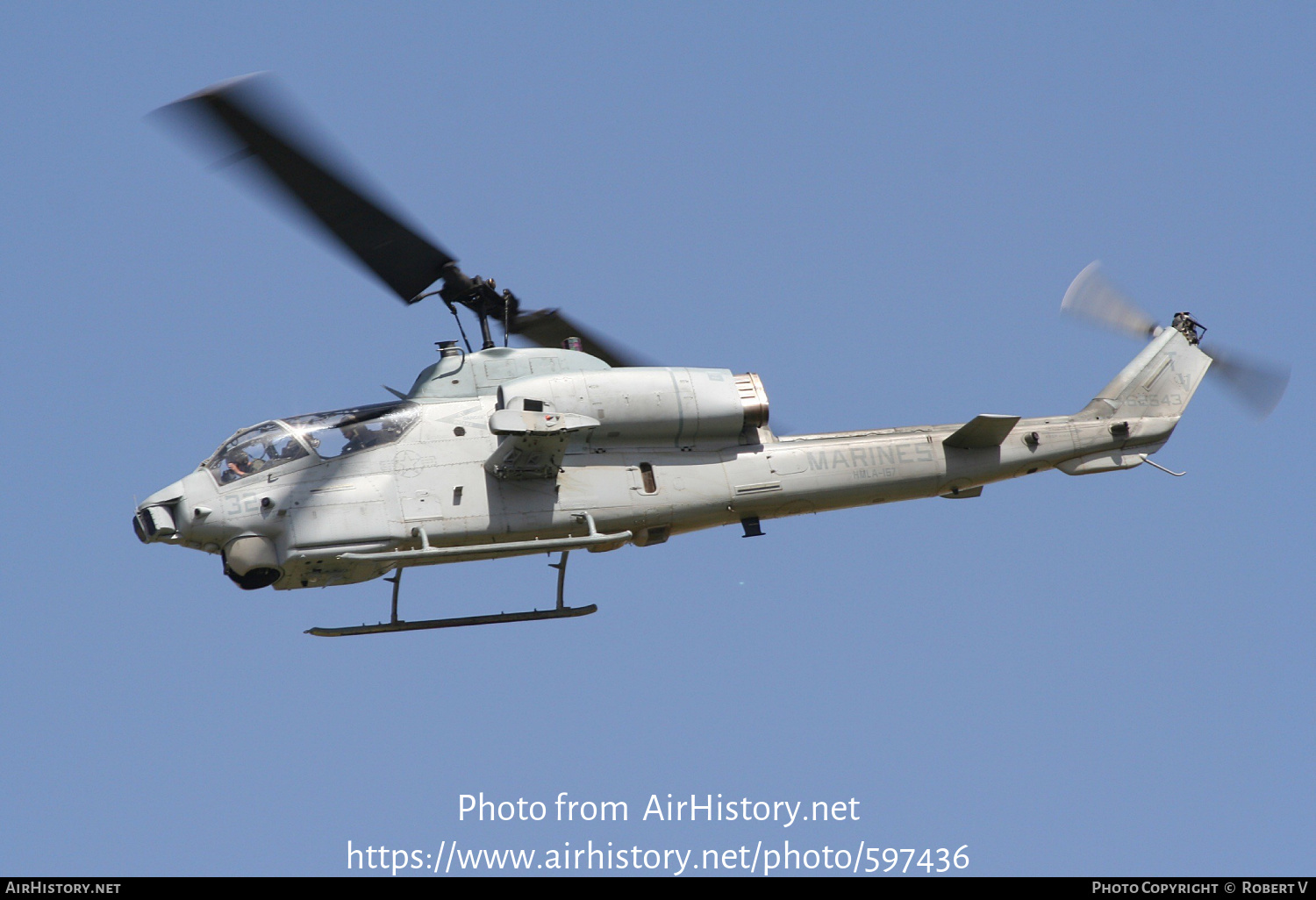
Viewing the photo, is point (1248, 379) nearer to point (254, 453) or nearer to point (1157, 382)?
point (1157, 382)

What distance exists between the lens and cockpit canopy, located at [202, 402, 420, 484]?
524 inches

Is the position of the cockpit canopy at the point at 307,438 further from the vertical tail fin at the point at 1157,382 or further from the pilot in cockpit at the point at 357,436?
the vertical tail fin at the point at 1157,382

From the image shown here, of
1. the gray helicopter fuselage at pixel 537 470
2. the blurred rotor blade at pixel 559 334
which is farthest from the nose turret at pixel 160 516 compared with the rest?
the blurred rotor blade at pixel 559 334

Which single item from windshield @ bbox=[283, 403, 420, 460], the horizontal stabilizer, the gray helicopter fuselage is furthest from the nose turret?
the horizontal stabilizer

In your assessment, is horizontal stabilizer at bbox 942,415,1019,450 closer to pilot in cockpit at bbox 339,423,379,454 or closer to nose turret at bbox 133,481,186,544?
pilot in cockpit at bbox 339,423,379,454

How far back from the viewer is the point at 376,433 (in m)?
13.7

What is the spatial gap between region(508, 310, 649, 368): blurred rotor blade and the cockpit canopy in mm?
2044

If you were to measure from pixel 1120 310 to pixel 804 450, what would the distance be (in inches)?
223

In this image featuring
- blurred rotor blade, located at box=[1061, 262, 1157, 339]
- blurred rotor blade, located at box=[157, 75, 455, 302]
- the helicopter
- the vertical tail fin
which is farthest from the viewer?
blurred rotor blade, located at box=[1061, 262, 1157, 339]

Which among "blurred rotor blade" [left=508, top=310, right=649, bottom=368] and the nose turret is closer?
the nose turret

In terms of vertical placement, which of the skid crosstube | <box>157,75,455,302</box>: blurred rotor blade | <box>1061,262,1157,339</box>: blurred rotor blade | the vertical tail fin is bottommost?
the skid crosstube

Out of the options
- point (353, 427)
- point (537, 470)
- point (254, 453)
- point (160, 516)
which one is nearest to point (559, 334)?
point (537, 470)
